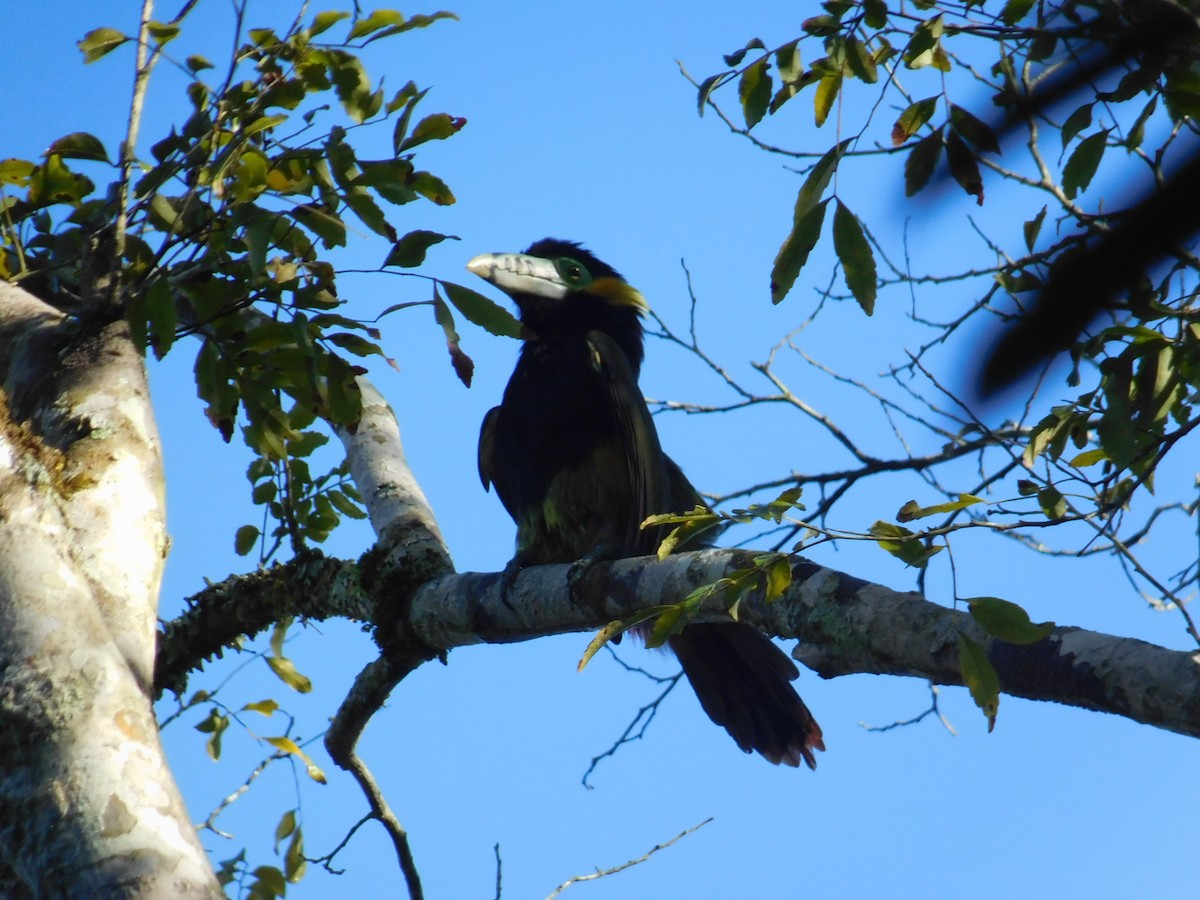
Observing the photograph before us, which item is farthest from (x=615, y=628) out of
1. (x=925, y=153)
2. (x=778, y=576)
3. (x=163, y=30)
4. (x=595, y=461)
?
(x=595, y=461)

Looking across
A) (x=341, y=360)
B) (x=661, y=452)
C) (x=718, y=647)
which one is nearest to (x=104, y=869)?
(x=341, y=360)

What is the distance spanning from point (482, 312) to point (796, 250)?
76cm

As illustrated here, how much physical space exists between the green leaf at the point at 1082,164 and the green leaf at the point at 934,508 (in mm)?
582

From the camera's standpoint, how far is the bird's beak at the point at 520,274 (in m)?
4.15

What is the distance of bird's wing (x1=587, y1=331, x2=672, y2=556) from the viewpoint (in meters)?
3.40

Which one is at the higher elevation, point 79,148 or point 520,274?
point 520,274

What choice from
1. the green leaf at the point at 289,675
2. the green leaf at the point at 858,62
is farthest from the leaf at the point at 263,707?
the green leaf at the point at 858,62

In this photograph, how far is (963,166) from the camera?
0.80 meters

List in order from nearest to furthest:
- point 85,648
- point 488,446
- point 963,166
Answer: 1. point 963,166
2. point 85,648
3. point 488,446

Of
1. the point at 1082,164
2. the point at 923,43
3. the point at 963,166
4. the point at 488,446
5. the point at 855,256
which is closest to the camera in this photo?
the point at 963,166

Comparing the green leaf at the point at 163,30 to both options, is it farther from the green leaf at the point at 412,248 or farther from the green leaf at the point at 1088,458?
the green leaf at the point at 1088,458

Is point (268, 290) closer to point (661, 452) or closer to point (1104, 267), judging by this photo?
point (661, 452)

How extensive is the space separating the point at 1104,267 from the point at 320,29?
2071 millimetres

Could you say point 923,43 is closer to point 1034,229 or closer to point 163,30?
point 1034,229
